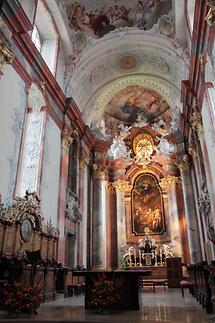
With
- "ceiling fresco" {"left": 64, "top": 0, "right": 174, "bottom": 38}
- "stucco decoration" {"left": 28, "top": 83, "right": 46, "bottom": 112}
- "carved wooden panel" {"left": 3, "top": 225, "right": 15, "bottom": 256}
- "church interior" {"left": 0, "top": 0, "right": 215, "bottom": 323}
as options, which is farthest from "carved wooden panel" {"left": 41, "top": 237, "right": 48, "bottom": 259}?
"ceiling fresco" {"left": 64, "top": 0, "right": 174, "bottom": 38}

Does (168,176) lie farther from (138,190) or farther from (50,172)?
(50,172)

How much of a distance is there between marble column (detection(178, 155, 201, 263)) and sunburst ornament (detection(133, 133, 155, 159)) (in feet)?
12.9

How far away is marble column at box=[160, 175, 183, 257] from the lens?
621 inches

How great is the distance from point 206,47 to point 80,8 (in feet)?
22.7

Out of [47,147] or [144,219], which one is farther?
[144,219]

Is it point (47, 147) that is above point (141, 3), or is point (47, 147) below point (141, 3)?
below

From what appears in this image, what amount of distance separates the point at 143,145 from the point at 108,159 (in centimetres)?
266

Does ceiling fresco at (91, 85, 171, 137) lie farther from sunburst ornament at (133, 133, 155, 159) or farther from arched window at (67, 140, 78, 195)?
arched window at (67, 140, 78, 195)

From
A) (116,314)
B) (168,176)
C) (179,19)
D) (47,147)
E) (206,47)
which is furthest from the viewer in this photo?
(168,176)

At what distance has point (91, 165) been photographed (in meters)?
16.3

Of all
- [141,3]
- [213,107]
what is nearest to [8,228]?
[213,107]

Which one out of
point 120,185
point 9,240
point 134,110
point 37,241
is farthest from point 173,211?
point 9,240

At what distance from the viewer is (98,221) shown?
15219mm

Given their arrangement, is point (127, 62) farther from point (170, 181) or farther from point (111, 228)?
point (111, 228)
